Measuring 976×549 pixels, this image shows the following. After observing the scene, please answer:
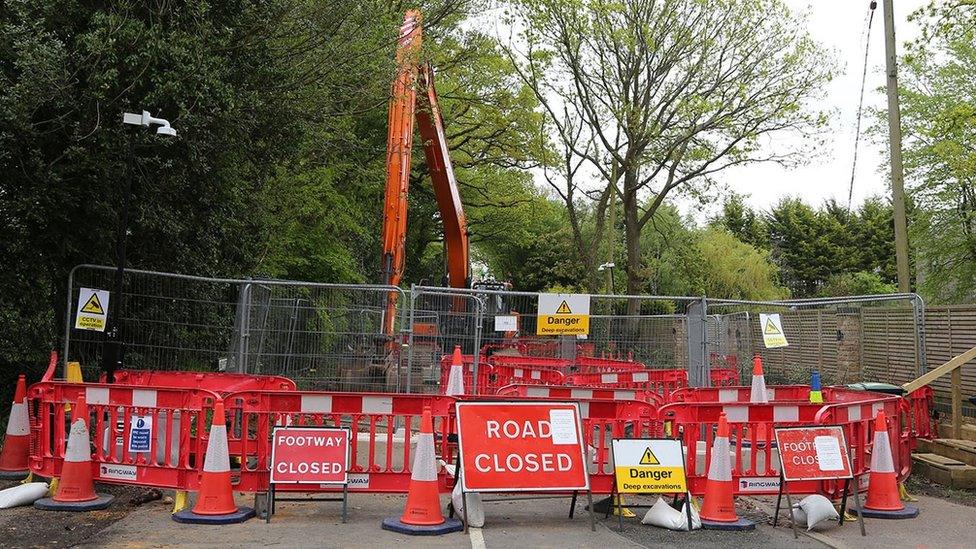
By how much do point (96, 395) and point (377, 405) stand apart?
2.75 m

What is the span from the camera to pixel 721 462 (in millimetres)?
7945

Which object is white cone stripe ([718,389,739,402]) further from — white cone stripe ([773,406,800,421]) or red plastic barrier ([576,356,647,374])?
red plastic barrier ([576,356,647,374])

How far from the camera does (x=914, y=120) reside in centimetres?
3350

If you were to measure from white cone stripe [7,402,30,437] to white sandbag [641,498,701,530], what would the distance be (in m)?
6.51

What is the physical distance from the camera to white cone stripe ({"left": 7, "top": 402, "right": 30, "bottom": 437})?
9.02m

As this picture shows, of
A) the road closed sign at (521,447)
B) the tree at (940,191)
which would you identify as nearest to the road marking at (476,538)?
the road closed sign at (521,447)

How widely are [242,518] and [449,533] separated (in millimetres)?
1863

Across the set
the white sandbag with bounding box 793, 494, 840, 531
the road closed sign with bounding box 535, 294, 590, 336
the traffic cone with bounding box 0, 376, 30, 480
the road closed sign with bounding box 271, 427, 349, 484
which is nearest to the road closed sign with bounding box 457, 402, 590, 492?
the road closed sign with bounding box 271, 427, 349, 484

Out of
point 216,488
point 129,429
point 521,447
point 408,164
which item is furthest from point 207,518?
point 408,164

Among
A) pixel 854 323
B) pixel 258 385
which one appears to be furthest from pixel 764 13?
pixel 258 385

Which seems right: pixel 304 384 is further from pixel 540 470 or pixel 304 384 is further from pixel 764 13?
pixel 764 13

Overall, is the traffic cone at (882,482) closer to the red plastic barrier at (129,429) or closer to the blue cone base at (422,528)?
the blue cone base at (422,528)

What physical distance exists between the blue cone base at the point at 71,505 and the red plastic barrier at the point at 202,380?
2.55m

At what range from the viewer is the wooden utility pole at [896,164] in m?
16.2
